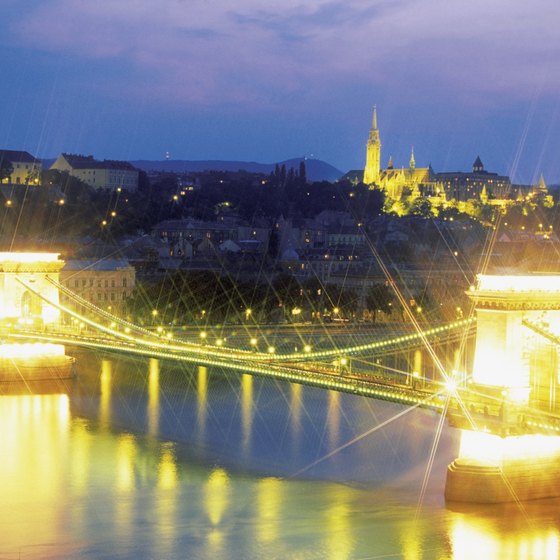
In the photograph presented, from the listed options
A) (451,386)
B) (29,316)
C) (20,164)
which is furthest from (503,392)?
(20,164)

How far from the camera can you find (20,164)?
50.2 m

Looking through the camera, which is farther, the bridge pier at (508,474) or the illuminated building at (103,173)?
the illuminated building at (103,173)

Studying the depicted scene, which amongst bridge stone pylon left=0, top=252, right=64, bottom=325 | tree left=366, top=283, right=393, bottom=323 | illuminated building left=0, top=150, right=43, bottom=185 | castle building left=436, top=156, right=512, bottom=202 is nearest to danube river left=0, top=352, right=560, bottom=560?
bridge stone pylon left=0, top=252, right=64, bottom=325

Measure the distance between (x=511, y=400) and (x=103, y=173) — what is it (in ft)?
139

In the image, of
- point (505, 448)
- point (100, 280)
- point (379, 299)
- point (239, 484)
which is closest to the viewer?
point (505, 448)

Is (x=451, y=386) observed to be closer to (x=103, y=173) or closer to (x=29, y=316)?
(x=29, y=316)

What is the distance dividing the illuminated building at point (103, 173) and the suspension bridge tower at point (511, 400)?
4081cm

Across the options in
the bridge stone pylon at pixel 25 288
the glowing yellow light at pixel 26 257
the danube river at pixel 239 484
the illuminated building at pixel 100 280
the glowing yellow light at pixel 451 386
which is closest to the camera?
the danube river at pixel 239 484

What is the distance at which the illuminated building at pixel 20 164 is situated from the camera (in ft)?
160

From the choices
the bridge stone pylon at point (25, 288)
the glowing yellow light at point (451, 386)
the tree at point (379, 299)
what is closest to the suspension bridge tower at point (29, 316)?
the bridge stone pylon at point (25, 288)

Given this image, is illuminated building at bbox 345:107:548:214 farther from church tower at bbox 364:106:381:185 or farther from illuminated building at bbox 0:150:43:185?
illuminated building at bbox 0:150:43:185

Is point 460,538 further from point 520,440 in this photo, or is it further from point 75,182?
point 75,182

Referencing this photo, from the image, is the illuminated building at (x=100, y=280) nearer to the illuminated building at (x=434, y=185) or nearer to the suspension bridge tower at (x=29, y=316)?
the suspension bridge tower at (x=29, y=316)

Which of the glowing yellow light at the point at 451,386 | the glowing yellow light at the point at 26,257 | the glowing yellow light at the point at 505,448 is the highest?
the glowing yellow light at the point at 26,257
